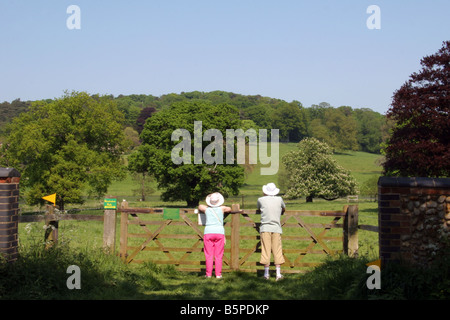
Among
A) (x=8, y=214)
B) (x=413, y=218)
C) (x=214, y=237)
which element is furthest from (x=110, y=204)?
(x=413, y=218)

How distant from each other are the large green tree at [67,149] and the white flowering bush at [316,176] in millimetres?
21410

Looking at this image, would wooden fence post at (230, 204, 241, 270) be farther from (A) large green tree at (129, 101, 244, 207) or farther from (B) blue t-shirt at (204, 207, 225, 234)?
(A) large green tree at (129, 101, 244, 207)

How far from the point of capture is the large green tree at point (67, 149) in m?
36.2

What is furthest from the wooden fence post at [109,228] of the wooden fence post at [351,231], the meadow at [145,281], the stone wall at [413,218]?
the stone wall at [413,218]

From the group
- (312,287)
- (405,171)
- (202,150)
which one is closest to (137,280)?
(312,287)

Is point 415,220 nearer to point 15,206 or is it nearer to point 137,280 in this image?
point 137,280

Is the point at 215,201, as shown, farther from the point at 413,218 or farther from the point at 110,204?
the point at 413,218

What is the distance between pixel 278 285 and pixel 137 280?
2710 mm

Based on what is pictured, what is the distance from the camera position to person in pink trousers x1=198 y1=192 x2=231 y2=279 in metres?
9.87

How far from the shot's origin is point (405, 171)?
27406 mm

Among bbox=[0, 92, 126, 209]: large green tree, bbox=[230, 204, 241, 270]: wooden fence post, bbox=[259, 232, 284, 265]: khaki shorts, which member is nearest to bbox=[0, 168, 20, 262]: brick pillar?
bbox=[230, 204, 241, 270]: wooden fence post

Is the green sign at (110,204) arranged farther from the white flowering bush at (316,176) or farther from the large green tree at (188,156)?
the white flowering bush at (316,176)

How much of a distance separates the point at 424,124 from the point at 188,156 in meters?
20.1

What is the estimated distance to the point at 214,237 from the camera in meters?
9.84
